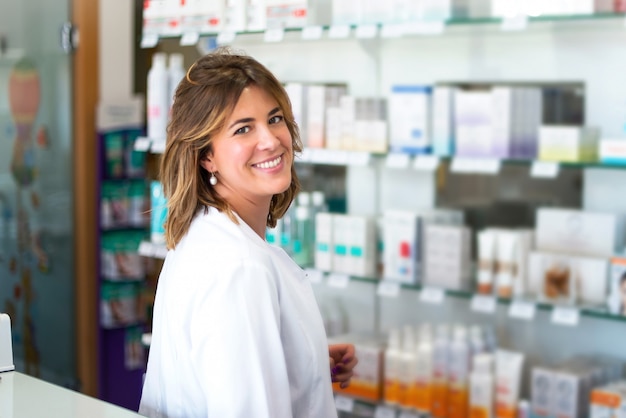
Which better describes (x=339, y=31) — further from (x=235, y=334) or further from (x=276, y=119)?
(x=235, y=334)

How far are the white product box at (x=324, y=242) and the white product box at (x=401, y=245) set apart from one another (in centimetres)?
27

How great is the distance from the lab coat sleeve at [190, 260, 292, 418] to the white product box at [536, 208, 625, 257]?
6.38 feet

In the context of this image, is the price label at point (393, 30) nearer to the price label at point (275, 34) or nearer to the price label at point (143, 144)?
the price label at point (275, 34)

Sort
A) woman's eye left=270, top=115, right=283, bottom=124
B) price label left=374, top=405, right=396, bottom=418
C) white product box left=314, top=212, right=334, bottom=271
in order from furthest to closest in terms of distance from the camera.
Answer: white product box left=314, top=212, right=334, bottom=271 → price label left=374, top=405, right=396, bottom=418 → woman's eye left=270, top=115, right=283, bottom=124

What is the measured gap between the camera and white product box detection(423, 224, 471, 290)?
12.3ft

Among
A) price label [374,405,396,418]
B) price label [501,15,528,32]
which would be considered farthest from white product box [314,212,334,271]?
price label [501,15,528,32]

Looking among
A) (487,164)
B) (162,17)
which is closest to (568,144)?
(487,164)

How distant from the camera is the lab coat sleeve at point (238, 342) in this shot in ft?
6.21

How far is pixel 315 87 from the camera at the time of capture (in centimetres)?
407

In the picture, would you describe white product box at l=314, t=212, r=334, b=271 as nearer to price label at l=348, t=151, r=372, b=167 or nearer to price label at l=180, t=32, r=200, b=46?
price label at l=348, t=151, r=372, b=167

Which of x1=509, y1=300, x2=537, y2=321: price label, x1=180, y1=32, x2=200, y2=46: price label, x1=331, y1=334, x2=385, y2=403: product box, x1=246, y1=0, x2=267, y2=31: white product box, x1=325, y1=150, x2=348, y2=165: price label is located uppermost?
x1=246, y1=0, x2=267, y2=31: white product box

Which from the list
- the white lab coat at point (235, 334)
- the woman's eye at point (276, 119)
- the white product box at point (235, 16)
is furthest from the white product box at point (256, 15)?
the white lab coat at point (235, 334)

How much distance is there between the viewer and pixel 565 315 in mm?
3379

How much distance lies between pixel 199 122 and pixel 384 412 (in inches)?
87.1
